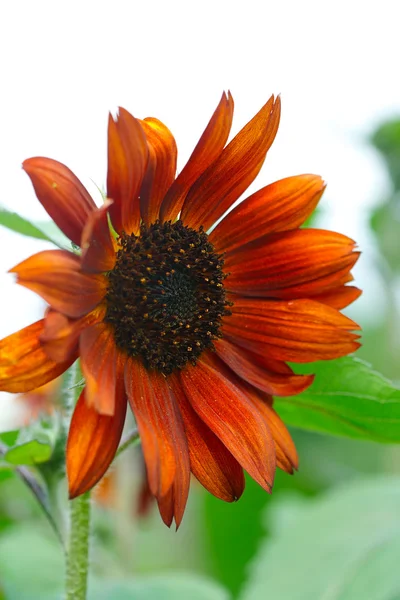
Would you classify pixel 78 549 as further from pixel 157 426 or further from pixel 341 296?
pixel 341 296

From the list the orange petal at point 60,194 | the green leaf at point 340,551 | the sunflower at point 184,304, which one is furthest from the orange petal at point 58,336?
the green leaf at point 340,551

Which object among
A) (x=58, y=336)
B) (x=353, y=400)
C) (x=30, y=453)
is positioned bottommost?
(x=30, y=453)

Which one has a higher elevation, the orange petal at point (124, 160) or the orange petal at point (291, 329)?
the orange petal at point (124, 160)

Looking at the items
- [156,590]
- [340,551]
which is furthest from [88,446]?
[340,551]

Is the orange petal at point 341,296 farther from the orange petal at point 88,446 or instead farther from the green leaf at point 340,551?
the green leaf at point 340,551

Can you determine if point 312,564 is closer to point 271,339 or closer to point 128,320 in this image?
point 271,339

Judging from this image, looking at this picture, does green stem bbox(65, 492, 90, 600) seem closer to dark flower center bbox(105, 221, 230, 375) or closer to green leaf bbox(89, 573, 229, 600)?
dark flower center bbox(105, 221, 230, 375)
